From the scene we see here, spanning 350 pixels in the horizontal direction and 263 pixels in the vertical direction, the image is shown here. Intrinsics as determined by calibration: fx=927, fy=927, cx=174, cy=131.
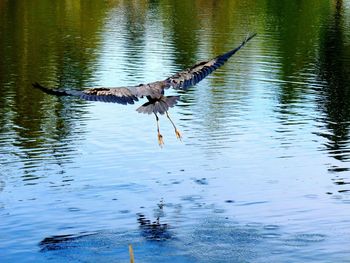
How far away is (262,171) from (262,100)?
11184 mm

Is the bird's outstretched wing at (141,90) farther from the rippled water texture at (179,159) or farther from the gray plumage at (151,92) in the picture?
the rippled water texture at (179,159)

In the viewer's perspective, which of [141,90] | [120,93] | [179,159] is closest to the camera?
[120,93]

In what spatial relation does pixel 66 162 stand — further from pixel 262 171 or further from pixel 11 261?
pixel 11 261

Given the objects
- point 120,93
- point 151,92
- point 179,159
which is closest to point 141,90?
point 151,92

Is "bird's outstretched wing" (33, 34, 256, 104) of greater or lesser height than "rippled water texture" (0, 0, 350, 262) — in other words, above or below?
above

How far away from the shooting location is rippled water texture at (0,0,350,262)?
1709 cm

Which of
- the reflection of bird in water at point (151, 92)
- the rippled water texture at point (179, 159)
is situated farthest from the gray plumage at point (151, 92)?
the rippled water texture at point (179, 159)

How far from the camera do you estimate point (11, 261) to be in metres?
16.1

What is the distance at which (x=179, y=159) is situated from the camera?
78.0 ft

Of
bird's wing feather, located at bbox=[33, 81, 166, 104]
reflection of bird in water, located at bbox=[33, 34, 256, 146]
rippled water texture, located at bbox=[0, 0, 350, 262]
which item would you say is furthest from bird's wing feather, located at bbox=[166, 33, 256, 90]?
rippled water texture, located at bbox=[0, 0, 350, 262]

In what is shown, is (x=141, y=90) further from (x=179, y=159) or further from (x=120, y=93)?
(x=179, y=159)

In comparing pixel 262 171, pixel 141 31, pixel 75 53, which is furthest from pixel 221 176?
pixel 141 31

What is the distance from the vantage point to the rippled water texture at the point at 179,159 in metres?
17.1

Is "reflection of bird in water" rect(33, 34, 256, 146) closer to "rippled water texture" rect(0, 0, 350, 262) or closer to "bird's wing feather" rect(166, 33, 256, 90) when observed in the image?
"bird's wing feather" rect(166, 33, 256, 90)
